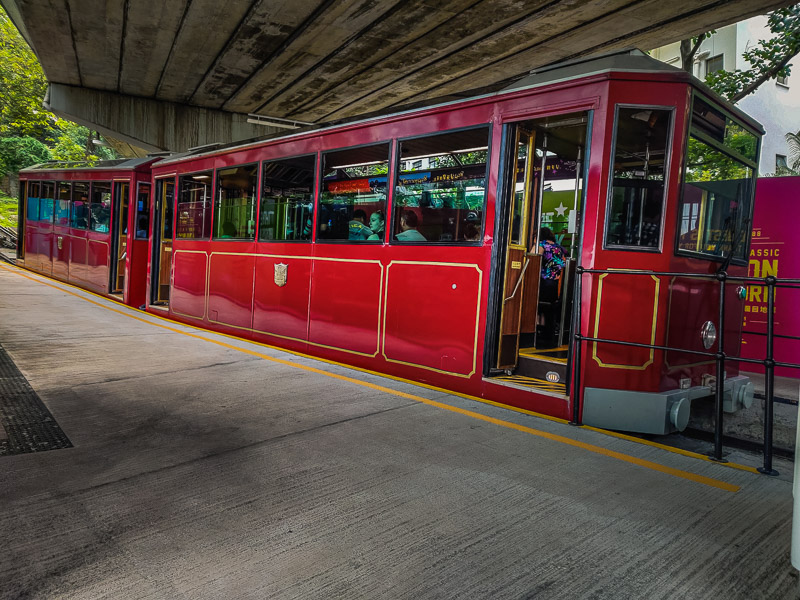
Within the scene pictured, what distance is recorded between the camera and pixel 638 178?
4191mm

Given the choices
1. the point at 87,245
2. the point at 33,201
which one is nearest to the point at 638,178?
the point at 87,245

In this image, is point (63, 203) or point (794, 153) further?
point (794, 153)

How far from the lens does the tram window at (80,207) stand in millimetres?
13094

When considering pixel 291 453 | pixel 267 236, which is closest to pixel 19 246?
pixel 267 236

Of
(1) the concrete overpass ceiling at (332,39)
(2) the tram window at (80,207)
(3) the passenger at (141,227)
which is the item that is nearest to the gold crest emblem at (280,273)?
(1) the concrete overpass ceiling at (332,39)

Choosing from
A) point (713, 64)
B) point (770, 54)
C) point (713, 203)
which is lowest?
point (713, 203)

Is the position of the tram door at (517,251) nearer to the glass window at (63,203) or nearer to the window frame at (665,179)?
the window frame at (665,179)

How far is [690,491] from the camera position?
313 centimetres

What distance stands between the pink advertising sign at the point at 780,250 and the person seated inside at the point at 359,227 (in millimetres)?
5144

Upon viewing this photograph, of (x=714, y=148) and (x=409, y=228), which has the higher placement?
(x=714, y=148)

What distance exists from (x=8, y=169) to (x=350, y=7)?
105 ft

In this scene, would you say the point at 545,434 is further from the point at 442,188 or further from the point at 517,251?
the point at 442,188

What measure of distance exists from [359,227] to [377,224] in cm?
33

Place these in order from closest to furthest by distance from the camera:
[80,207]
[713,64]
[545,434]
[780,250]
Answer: [545,434], [780,250], [80,207], [713,64]
